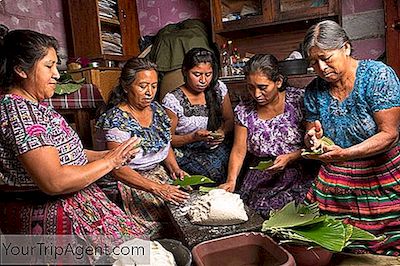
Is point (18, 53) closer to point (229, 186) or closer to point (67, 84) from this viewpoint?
point (229, 186)

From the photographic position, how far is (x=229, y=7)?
3369mm

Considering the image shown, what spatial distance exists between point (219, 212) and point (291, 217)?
0.28 meters

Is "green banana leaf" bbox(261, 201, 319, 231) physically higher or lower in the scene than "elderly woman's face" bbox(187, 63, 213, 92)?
lower

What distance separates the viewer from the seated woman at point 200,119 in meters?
2.61

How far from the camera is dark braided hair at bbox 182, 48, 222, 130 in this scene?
2.69 m

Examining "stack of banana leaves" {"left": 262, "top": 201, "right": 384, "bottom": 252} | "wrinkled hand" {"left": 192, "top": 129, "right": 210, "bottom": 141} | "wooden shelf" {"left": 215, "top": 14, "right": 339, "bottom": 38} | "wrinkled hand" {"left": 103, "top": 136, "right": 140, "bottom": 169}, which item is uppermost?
"wooden shelf" {"left": 215, "top": 14, "right": 339, "bottom": 38}

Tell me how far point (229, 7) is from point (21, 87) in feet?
7.49

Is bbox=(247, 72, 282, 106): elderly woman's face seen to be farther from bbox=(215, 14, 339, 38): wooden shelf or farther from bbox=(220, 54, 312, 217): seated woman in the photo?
bbox=(215, 14, 339, 38): wooden shelf

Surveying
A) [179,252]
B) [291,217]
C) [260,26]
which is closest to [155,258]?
[179,252]

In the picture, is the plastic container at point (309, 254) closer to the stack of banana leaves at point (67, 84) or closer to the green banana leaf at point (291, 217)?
the green banana leaf at point (291, 217)

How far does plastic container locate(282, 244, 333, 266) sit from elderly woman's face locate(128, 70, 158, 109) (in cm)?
119

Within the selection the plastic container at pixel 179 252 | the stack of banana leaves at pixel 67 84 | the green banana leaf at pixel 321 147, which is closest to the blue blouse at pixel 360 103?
the green banana leaf at pixel 321 147

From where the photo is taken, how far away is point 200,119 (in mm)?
2734

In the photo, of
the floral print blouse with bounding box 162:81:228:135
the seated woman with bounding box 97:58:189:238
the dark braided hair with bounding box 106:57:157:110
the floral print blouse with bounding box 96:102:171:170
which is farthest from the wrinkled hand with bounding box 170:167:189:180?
the dark braided hair with bounding box 106:57:157:110
